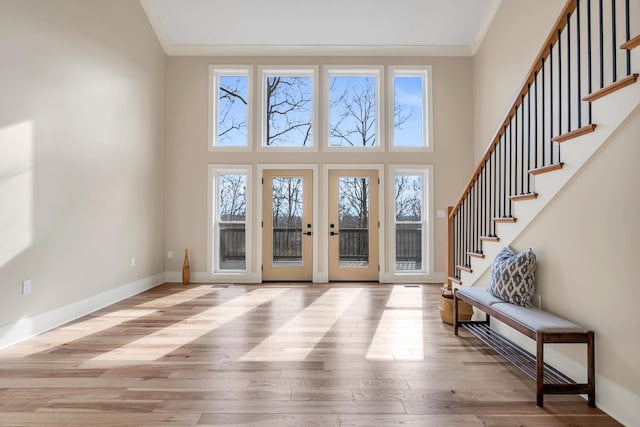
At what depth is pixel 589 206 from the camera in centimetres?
235

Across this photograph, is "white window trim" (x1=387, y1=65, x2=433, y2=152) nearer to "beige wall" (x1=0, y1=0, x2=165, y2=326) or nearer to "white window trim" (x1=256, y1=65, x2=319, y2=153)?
"white window trim" (x1=256, y1=65, x2=319, y2=153)

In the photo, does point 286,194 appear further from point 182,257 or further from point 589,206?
point 589,206

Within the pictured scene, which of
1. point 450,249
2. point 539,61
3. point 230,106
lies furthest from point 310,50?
point 539,61

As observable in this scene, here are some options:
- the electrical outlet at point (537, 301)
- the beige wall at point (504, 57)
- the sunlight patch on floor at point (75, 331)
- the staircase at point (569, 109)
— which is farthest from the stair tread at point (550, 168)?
the sunlight patch on floor at point (75, 331)

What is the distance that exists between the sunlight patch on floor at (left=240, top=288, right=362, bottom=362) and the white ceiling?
439 cm

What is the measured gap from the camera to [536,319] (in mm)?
2473

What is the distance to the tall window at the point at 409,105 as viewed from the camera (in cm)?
673

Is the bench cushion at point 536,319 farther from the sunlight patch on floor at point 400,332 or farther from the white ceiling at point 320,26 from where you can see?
the white ceiling at point 320,26

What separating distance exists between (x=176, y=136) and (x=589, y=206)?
623 centimetres

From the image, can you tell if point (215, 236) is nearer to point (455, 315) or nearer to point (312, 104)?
point (312, 104)

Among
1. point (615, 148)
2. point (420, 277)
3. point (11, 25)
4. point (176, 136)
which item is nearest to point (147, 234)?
point (176, 136)

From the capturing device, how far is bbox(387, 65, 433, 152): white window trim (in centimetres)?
666

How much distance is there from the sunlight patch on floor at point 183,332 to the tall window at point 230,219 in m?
1.45

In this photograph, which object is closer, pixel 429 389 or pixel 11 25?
pixel 429 389
